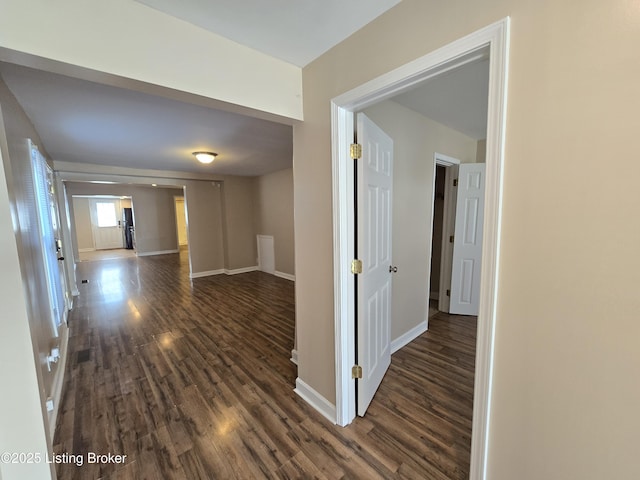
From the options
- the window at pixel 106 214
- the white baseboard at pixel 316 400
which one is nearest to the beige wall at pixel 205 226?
the white baseboard at pixel 316 400

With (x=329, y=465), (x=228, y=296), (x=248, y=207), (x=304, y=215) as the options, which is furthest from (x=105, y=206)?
(x=329, y=465)

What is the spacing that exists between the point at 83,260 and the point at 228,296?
22.7 feet

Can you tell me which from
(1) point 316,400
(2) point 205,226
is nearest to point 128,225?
(2) point 205,226

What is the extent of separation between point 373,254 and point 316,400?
1.20 meters

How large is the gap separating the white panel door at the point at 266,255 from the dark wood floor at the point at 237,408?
9.12 ft

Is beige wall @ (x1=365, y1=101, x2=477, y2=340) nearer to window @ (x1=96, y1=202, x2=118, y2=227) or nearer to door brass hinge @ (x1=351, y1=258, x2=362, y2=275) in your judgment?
door brass hinge @ (x1=351, y1=258, x2=362, y2=275)

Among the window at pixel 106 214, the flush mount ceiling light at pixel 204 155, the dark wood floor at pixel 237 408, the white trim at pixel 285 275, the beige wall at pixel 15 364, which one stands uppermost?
the flush mount ceiling light at pixel 204 155

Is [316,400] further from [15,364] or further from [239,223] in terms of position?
[239,223]

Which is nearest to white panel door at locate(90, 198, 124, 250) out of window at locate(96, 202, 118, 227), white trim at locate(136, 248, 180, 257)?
window at locate(96, 202, 118, 227)

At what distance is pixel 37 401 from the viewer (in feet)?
3.46

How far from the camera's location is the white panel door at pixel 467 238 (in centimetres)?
334

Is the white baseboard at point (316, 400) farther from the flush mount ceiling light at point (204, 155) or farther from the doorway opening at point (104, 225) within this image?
the doorway opening at point (104, 225)

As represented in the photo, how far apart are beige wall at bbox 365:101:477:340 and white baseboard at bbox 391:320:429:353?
0.14 ft

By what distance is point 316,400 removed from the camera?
193cm
